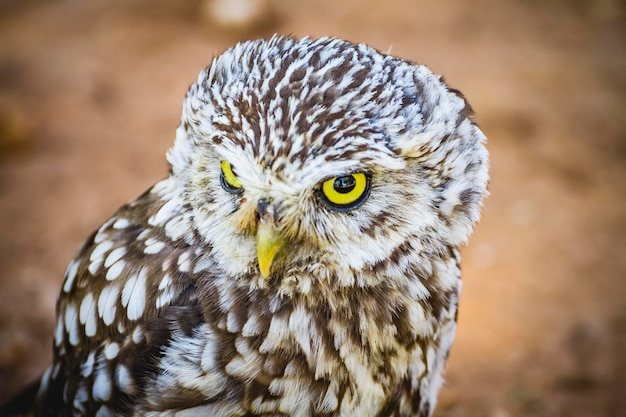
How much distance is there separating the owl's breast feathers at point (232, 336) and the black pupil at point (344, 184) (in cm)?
33

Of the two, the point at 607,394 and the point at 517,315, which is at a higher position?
the point at 517,315

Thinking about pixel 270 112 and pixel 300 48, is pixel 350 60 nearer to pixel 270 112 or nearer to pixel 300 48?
pixel 300 48

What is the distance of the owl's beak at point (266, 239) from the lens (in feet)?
5.89

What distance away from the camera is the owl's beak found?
5.89ft

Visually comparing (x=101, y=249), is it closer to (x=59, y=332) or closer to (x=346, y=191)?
(x=59, y=332)

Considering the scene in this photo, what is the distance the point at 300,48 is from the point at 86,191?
367 centimetres

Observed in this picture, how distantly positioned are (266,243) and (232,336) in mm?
446

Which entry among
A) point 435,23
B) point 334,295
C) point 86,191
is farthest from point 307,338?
point 435,23

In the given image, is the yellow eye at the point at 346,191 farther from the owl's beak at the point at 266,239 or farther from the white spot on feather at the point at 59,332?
the white spot on feather at the point at 59,332

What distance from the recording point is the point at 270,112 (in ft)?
6.01

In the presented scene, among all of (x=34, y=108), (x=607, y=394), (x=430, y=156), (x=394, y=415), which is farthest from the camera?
(x=34, y=108)

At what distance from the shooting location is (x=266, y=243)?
1828 millimetres

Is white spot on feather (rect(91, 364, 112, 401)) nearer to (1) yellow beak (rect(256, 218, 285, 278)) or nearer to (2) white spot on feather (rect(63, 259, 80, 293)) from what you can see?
(2) white spot on feather (rect(63, 259, 80, 293))


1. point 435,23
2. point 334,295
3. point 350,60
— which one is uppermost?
point 435,23
